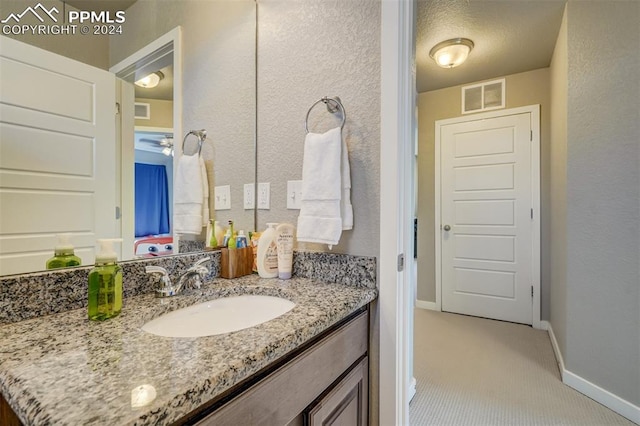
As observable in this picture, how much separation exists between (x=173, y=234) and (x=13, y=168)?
0.48m

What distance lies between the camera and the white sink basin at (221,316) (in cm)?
84

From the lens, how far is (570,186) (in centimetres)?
187

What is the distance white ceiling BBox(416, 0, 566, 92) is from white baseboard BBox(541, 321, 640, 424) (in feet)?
7.51

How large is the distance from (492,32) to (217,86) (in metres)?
2.07

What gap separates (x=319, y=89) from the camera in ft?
3.88

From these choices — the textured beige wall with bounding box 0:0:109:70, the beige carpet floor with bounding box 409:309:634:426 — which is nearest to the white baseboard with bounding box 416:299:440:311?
the beige carpet floor with bounding box 409:309:634:426

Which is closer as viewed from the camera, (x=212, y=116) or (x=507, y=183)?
(x=212, y=116)

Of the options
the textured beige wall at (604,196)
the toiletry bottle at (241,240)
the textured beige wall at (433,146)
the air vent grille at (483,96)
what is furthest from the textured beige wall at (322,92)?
the air vent grille at (483,96)

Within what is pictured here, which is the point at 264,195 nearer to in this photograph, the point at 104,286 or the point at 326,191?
the point at 326,191

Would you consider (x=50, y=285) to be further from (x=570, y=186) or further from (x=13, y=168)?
(x=570, y=186)

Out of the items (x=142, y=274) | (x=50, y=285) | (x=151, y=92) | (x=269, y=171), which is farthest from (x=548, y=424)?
(x=151, y=92)

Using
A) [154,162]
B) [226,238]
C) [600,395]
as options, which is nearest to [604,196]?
[600,395]

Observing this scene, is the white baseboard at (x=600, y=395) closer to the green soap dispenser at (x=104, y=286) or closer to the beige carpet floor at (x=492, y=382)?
the beige carpet floor at (x=492, y=382)

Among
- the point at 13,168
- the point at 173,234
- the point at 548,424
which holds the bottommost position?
the point at 548,424
